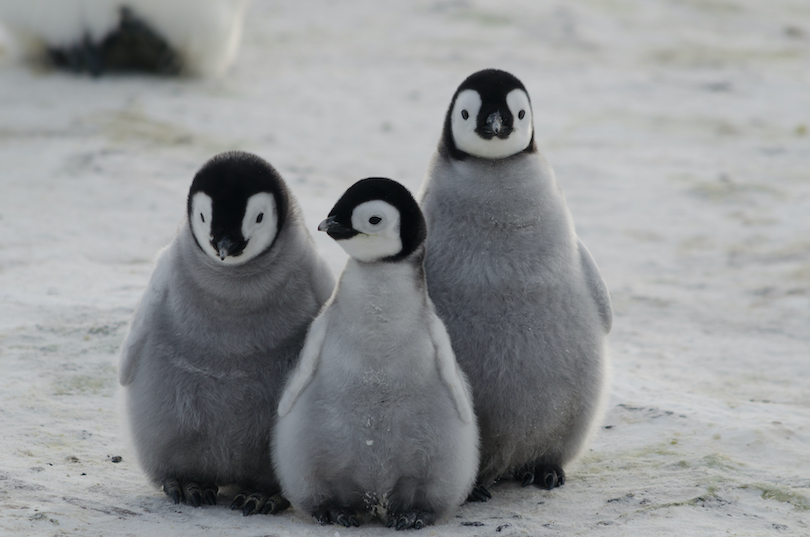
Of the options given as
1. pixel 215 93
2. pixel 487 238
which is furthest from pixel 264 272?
pixel 215 93

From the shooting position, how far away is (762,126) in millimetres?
8305

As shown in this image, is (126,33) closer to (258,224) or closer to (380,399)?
(258,224)

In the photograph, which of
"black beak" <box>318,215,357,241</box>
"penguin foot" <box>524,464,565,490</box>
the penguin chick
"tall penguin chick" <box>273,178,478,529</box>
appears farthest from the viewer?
the penguin chick

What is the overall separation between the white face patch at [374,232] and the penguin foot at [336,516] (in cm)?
68

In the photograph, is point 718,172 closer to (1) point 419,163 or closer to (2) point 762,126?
(2) point 762,126

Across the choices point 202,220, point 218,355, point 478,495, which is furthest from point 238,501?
point 202,220

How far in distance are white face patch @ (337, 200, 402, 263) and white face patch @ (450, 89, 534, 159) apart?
0.56m

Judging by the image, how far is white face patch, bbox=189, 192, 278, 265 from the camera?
2.57m

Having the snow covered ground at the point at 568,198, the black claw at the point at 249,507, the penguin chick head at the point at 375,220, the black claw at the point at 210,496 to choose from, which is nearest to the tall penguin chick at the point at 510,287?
the snow covered ground at the point at 568,198

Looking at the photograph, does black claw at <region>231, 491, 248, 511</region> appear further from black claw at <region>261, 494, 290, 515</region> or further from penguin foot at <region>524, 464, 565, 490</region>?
penguin foot at <region>524, 464, 565, 490</region>

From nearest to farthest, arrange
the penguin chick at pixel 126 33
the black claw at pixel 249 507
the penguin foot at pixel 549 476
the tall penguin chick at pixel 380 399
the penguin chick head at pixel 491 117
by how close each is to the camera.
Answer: the tall penguin chick at pixel 380 399, the black claw at pixel 249 507, the penguin chick head at pixel 491 117, the penguin foot at pixel 549 476, the penguin chick at pixel 126 33

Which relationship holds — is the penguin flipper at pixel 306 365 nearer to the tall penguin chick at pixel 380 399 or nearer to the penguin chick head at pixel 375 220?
the tall penguin chick at pixel 380 399

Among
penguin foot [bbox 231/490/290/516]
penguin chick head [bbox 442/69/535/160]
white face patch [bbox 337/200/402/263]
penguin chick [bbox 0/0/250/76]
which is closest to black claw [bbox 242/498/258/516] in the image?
penguin foot [bbox 231/490/290/516]

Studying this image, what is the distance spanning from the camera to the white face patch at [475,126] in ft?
9.29
